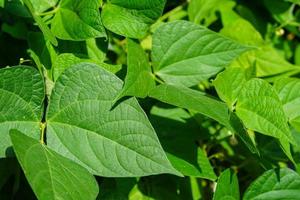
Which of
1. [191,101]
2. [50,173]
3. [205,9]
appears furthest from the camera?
[205,9]

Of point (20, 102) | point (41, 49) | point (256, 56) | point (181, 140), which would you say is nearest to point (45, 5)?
point (41, 49)

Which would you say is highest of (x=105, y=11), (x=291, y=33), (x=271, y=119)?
(x=105, y=11)

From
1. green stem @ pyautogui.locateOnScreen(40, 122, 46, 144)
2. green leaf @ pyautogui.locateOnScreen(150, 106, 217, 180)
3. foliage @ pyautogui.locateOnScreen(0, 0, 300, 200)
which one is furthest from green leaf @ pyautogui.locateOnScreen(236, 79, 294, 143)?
green stem @ pyautogui.locateOnScreen(40, 122, 46, 144)

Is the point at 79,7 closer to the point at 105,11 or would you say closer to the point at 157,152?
the point at 105,11

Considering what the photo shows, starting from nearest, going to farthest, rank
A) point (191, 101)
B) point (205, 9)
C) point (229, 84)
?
1. point (191, 101)
2. point (229, 84)
3. point (205, 9)

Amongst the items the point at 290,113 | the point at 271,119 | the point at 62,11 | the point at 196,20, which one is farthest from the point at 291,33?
the point at 62,11

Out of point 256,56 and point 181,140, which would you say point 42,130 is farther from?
point 256,56

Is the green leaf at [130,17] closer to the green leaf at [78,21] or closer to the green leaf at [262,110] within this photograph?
the green leaf at [78,21]
